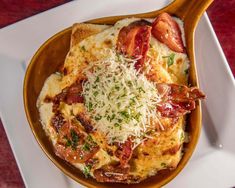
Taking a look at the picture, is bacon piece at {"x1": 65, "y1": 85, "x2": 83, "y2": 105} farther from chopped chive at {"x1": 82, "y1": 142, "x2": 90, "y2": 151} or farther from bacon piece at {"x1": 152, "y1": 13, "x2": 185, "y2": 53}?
bacon piece at {"x1": 152, "y1": 13, "x2": 185, "y2": 53}

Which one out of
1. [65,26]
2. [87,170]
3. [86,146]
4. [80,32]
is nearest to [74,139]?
[86,146]

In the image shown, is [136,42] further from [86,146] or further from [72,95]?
[86,146]

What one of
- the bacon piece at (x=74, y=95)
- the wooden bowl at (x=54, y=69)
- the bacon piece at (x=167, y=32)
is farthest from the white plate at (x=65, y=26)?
the bacon piece at (x=74, y=95)

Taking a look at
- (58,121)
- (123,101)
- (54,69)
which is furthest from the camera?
(54,69)

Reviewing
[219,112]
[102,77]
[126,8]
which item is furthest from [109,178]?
[126,8]

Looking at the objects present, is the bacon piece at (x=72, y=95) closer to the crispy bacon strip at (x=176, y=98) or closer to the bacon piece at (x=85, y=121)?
the bacon piece at (x=85, y=121)

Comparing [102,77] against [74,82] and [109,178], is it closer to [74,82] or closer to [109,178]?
[74,82]

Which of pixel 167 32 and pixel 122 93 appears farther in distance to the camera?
pixel 167 32
